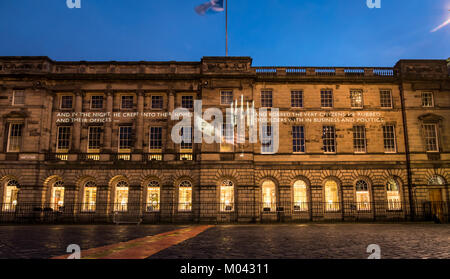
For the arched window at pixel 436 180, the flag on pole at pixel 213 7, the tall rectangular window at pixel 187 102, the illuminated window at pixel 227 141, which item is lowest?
the arched window at pixel 436 180

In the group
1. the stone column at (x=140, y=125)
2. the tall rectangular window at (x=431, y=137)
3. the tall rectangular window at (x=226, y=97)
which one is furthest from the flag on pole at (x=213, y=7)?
the tall rectangular window at (x=431, y=137)

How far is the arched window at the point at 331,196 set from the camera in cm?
2664

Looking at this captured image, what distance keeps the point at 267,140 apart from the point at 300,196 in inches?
229

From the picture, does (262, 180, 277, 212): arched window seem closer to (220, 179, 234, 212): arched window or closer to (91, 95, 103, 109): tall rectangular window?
(220, 179, 234, 212): arched window

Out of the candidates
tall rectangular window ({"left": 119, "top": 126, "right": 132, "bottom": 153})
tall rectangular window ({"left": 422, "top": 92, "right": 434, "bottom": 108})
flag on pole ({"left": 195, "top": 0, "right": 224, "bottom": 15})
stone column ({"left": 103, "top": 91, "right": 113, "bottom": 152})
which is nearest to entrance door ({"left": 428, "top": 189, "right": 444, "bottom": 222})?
tall rectangular window ({"left": 422, "top": 92, "right": 434, "bottom": 108})

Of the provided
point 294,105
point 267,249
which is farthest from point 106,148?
point 267,249

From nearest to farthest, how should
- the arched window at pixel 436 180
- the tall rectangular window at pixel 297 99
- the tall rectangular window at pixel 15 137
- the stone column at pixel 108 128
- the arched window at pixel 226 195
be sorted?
the arched window at pixel 226 195 < the arched window at pixel 436 180 < the tall rectangular window at pixel 15 137 < the stone column at pixel 108 128 < the tall rectangular window at pixel 297 99

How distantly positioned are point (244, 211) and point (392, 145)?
15.1 metres

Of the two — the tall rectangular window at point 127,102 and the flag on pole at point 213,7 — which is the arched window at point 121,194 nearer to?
the tall rectangular window at point 127,102

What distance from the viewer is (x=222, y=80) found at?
27672 millimetres

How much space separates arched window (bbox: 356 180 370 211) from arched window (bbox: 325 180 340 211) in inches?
73.8

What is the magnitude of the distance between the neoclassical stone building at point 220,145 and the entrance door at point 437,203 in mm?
134

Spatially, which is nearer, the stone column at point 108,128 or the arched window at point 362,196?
the arched window at point 362,196
